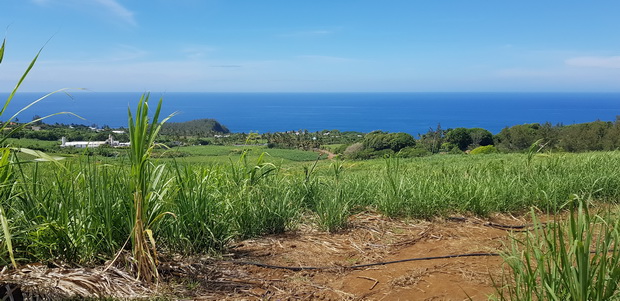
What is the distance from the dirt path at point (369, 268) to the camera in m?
2.49

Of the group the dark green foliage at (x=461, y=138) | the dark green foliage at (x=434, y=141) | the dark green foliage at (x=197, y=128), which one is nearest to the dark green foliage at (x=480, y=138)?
the dark green foliage at (x=461, y=138)

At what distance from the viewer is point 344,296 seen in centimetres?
246

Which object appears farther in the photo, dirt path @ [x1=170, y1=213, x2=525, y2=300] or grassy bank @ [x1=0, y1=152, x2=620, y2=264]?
grassy bank @ [x1=0, y1=152, x2=620, y2=264]

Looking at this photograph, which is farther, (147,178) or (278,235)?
(278,235)

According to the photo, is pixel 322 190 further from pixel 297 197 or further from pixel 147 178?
pixel 147 178

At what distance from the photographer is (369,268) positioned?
2.88 m

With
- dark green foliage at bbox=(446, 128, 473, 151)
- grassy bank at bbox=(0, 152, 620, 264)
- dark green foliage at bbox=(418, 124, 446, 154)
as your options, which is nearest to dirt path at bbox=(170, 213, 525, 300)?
grassy bank at bbox=(0, 152, 620, 264)

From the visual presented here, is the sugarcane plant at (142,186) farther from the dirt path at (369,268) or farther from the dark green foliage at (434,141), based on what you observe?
the dark green foliage at (434,141)

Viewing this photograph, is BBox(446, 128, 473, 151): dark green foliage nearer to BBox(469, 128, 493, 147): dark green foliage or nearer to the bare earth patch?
BBox(469, 128, 493, 147): dark green foliage

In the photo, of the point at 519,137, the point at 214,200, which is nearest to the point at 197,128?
the point at 519,137

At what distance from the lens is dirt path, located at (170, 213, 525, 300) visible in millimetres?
2492

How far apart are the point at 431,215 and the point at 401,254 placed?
95 cm

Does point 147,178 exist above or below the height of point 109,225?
above

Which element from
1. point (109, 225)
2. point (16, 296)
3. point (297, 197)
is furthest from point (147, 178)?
point (297, 197)
